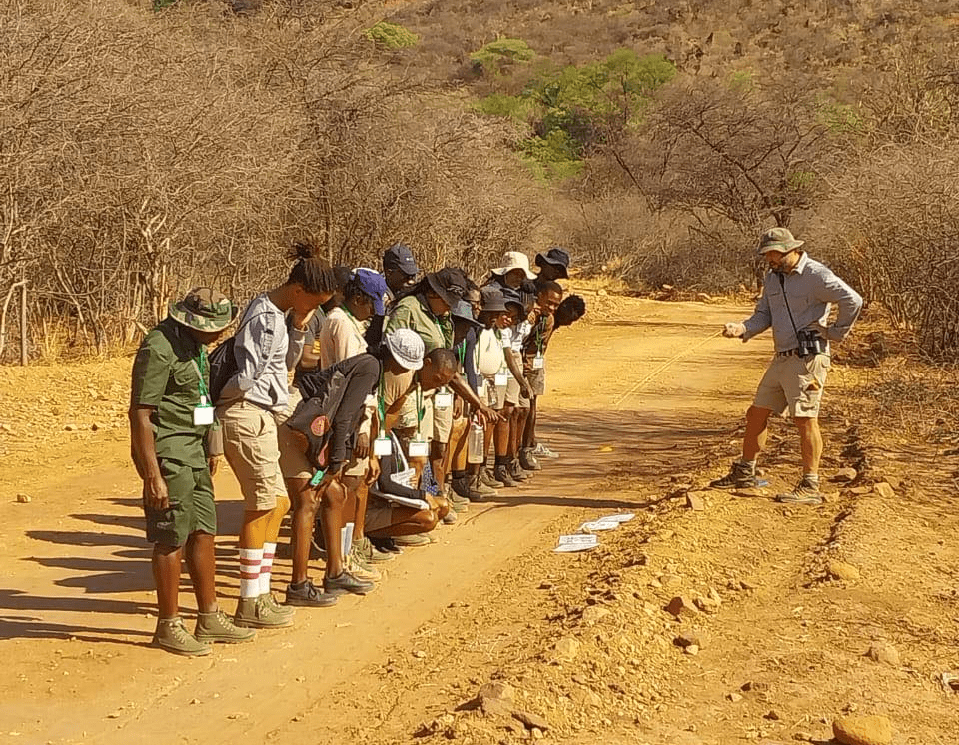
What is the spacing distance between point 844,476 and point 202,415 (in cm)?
591

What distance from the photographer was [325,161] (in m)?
21.1

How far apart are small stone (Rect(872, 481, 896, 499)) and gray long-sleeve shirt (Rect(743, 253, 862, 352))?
3.93 feet

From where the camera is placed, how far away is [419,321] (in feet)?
26.9

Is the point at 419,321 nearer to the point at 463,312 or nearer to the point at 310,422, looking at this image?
the point at 463,312

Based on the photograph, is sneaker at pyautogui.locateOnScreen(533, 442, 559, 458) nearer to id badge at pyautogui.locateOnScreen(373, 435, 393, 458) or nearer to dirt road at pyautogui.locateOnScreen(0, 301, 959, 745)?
dirt road at pyautogui.locateOnScreen(0, 301, 959, 745)

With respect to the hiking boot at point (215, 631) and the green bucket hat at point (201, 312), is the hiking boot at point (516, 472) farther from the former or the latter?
the green bucket hat at point (201, 312)

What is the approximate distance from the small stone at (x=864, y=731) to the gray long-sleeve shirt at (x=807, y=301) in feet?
13.7

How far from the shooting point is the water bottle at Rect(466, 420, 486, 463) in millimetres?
9625

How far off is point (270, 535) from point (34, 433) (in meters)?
6.91

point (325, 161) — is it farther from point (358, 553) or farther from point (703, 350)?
point (358, 553)

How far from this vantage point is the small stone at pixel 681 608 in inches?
270

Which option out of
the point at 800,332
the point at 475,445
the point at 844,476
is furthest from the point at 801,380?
the point at 475,445

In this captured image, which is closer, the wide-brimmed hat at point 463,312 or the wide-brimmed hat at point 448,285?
the wide-brimmed hat at point 448,285

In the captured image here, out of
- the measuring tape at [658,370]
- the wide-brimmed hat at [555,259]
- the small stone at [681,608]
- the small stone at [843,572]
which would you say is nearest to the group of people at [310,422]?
the wide-brimmed hat at [555,259]
